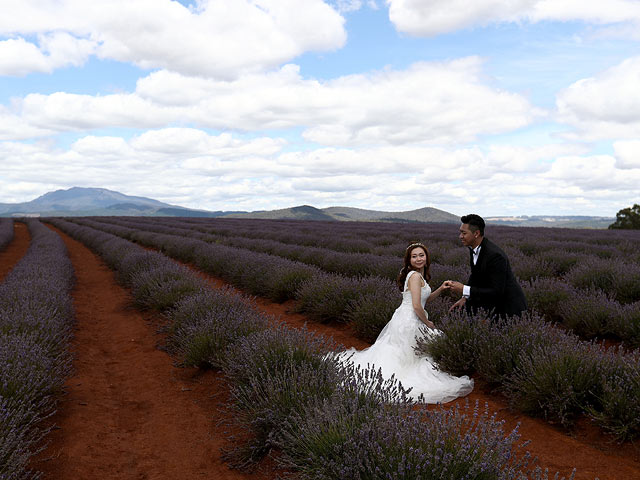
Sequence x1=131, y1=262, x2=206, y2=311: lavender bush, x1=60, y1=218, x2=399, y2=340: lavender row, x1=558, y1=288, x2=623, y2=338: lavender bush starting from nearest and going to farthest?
x1=558, y1=288, x2=623, y2=338: lavender bush
x1=60, y1=218, x2=399, y2=340: lavender row
x1=131, y1=262, x2=206, y2=311: lavender bush

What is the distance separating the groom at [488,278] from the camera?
3975mm

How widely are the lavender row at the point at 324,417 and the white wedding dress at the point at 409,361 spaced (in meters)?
0.40

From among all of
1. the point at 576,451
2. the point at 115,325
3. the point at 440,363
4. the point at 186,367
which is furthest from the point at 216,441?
the point at 115,325

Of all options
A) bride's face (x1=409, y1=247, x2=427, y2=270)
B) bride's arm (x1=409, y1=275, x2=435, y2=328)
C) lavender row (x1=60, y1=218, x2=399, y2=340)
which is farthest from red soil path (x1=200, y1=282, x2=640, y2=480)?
lavender row (x1=60, y1=218, x2=399, y2=340)

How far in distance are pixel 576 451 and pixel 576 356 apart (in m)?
0.65

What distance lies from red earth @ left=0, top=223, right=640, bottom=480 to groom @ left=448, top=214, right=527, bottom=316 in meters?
0.86

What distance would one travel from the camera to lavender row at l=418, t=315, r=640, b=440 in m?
2.73

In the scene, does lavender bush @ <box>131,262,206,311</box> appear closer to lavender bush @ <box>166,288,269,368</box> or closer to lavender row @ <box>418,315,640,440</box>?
lavender bush @ <box>166,288,269,368</box>

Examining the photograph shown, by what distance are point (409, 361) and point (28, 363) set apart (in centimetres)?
318

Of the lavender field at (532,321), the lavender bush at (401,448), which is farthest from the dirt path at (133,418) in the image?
the lavender bush at (401,448)

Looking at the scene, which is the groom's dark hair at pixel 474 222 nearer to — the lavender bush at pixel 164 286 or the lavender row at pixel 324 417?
the lavender row at pixel 324 417

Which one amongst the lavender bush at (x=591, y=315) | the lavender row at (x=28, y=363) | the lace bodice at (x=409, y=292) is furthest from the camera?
the lavender bush at (x=591, y=315)

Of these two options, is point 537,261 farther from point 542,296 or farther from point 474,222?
point 474,222

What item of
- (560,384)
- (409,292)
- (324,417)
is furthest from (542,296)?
(324,417)
